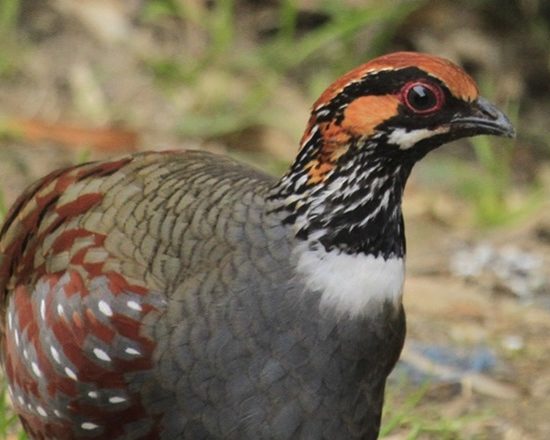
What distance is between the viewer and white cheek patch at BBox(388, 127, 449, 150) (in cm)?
364

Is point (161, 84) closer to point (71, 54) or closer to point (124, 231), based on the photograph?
point (71, 54)

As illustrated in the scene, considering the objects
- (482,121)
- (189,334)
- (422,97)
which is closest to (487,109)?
(482,121)

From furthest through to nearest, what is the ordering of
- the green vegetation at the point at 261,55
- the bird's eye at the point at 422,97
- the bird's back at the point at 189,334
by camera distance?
1. the green vegetation at the point at 261,55
2. the bird's back at the point at 189,334
3. the bird's eye at the point at 422,97

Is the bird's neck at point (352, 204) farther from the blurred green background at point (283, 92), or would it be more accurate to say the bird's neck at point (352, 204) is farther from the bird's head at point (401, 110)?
the blurred green background at point (283, 92)

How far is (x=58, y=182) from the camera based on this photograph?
4.33 m

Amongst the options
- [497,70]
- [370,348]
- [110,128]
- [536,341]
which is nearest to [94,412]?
[370,348]

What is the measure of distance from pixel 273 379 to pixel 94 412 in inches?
19.7

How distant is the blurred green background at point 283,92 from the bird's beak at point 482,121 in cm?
199

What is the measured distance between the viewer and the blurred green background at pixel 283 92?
6.27 meters

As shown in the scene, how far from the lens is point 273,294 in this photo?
3768 millimetres

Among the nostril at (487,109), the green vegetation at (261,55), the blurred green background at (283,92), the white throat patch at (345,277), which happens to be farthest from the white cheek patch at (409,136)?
the green vegetation at (261,55)

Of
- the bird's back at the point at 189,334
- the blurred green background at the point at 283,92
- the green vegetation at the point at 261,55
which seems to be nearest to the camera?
the bird's back at the point at 189,334

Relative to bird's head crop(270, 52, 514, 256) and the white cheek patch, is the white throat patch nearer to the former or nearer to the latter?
bird's head crop(270, 52, 514, 256)

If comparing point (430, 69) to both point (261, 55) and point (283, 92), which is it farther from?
point (261, 55)
